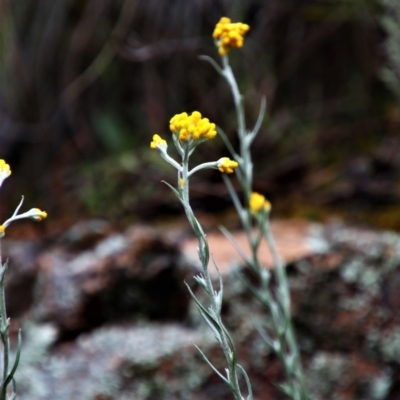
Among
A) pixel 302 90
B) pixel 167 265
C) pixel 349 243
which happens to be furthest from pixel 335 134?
pixel 167 265

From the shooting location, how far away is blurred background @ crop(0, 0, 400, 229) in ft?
6.96

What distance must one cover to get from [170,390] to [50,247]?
721 mm

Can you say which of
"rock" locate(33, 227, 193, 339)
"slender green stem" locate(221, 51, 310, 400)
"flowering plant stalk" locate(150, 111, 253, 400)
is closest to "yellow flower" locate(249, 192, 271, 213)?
"slender green stem" locate(221, 51, 310, 400)

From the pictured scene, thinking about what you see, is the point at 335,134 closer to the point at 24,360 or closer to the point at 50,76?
the point at 50,76

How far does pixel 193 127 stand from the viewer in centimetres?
63

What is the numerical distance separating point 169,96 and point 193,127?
5.85ft

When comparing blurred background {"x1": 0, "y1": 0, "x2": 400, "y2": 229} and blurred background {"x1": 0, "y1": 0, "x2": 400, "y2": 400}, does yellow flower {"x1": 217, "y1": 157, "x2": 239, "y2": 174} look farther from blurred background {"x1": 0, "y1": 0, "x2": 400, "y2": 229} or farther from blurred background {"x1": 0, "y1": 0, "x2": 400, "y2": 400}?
blurred background {"x1": 0, "y1": 0, "x2": 400, "y2": 229}

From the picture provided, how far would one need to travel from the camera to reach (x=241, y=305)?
148cm

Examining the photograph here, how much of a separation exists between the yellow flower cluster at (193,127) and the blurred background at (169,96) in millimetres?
1336

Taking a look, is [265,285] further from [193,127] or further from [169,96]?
[169,96]

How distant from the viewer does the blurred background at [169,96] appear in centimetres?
212

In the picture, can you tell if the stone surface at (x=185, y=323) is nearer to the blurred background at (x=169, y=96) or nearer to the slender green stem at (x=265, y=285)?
the slender green stem at (x=265, y=285)

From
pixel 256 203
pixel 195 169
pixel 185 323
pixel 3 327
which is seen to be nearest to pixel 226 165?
pixel 195 169

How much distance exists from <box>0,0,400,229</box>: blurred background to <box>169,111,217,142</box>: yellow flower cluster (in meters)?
1.34
